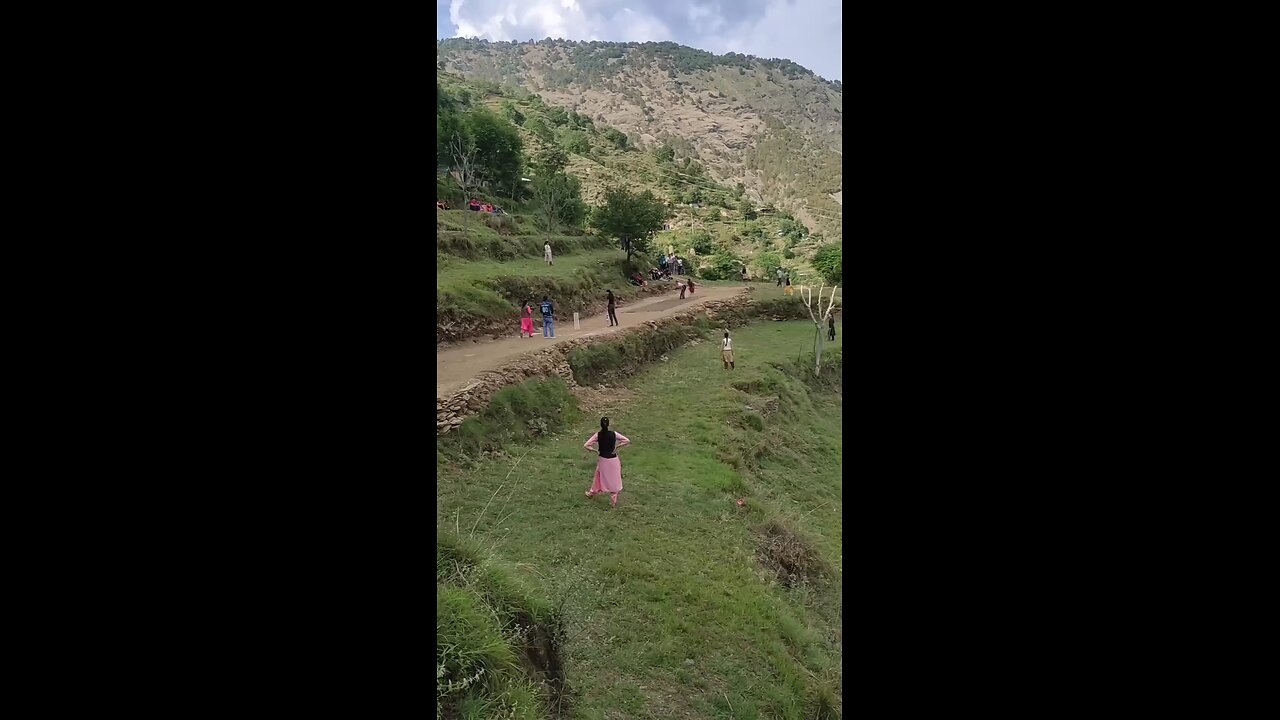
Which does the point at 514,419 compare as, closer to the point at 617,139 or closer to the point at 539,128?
the point at 539,128

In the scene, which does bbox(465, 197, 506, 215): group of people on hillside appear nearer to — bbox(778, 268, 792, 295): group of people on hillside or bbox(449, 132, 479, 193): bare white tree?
bbox(449, 132, 479, 193): bare white tree

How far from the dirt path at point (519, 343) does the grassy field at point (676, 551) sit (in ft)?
3.97

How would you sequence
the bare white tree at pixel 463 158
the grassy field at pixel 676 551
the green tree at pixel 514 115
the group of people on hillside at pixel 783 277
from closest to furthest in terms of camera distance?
1. the grassy field at pixel 676 551
2. the bare white tree at pixel 463 158
3. the group of people on hillside at pixel 783 277
4. the green tree at pixel 514 115

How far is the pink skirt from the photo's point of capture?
6.54m

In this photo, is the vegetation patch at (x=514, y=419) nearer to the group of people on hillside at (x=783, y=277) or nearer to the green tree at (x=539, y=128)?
the group of people on hillside at (x=783, y=277)

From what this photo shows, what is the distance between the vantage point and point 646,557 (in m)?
5.98

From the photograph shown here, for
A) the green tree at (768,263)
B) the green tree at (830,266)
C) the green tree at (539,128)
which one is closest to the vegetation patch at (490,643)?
the green tree at (830,266)

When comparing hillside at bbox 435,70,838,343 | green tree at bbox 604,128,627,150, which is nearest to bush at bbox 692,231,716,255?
hillside at bbox 435,70,838,343

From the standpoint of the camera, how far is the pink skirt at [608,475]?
6.54 metres

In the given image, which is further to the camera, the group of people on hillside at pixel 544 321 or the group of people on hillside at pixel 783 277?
the group of people on hillside at pixel 783 277

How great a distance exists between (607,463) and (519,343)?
180 inches
